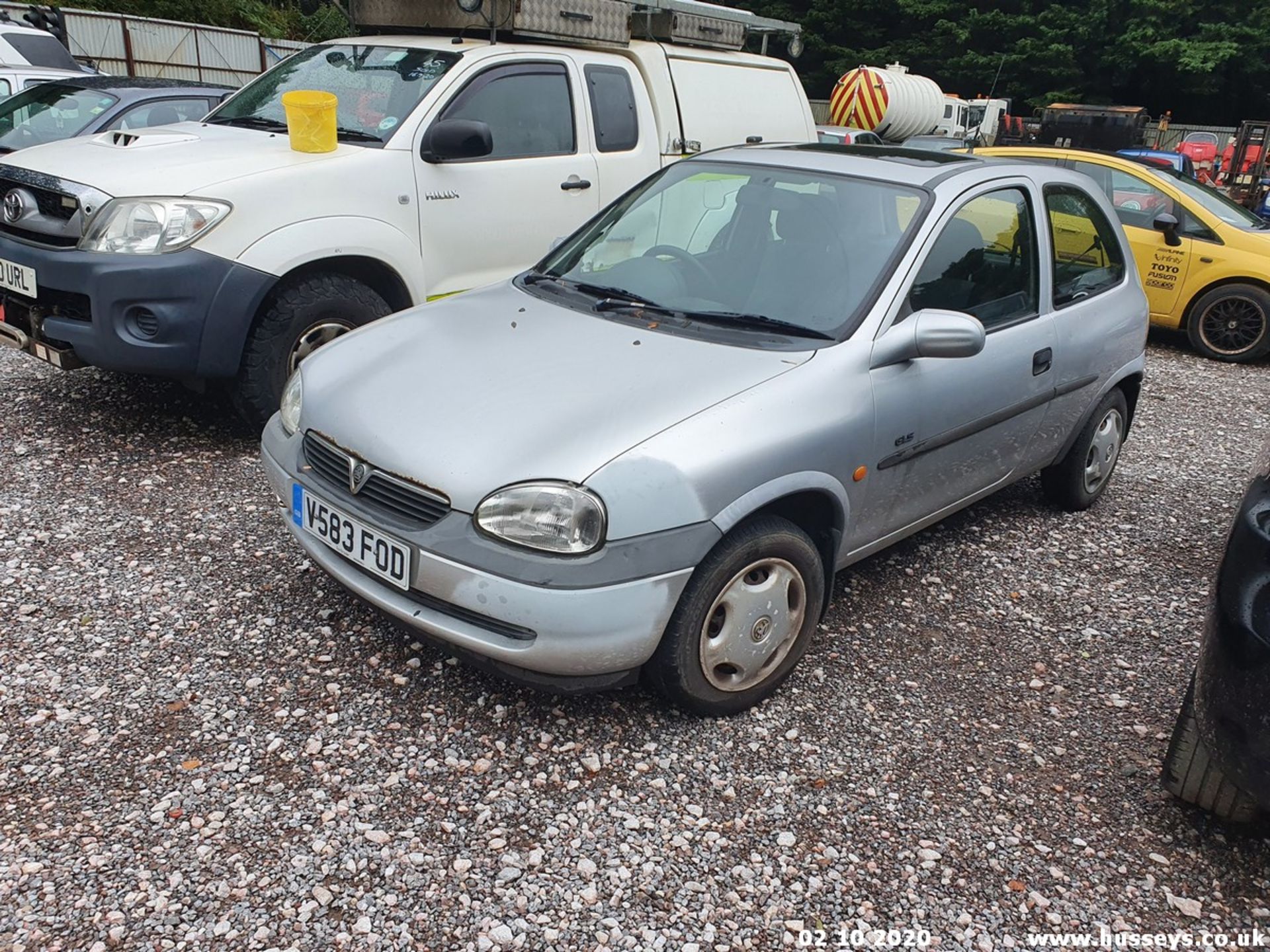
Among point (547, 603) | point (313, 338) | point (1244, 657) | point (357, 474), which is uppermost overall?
point (1244, 657)

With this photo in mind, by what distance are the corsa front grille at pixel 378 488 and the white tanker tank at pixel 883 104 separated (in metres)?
17.5

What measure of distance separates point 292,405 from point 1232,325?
8.09m

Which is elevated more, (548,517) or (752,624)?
(548,517)

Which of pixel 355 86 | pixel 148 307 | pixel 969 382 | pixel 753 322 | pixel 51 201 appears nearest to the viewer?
pixel 753 322

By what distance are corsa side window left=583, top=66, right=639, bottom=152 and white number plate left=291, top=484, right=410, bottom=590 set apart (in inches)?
139

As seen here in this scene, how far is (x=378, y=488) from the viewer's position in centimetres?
291

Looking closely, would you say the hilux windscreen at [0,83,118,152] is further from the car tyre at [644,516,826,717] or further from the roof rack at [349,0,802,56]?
the car tyre at [644,516,826,717]

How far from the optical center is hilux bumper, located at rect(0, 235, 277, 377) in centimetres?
429

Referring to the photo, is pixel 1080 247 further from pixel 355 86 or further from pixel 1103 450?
pixel 355 86

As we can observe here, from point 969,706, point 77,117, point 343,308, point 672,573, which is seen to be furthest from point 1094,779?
point 77,117

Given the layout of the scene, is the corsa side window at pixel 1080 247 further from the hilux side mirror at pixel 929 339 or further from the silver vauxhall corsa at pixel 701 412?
the hilux side mirror at pixel 929 339

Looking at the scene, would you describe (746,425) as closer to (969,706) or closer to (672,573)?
A: (672,573)
